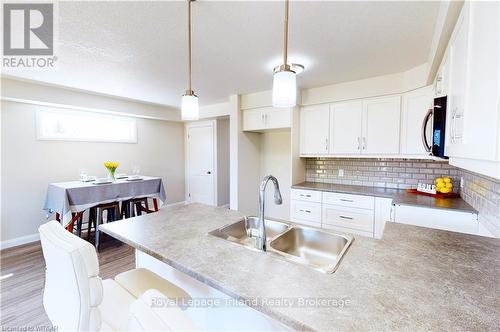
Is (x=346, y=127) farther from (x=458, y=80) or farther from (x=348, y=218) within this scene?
(x=458, y=80)

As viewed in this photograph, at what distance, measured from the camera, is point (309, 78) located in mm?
2912

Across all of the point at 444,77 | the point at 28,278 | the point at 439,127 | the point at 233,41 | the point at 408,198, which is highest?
the point at 233,41

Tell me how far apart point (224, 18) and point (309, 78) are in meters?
1.57

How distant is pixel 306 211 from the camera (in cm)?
320

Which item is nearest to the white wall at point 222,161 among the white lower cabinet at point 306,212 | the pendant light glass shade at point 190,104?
the white lower cabinet at point 306,212

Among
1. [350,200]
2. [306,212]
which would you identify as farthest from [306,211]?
[350,200]

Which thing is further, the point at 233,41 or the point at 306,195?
the point at 306,195

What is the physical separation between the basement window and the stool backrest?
3.48 metres

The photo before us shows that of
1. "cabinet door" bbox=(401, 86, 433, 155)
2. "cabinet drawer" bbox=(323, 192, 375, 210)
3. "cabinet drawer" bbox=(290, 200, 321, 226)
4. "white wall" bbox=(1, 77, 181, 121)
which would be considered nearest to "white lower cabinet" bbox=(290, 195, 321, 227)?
"cabinet drawer" bbox=(290, 200, 321, 226)

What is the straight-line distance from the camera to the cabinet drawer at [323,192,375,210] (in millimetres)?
2727

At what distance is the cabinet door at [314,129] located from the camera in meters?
3.28

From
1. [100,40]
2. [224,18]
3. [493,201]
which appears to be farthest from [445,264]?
[100,40]

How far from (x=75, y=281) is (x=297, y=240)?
3.87 ft

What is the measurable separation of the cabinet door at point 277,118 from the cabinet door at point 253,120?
8 cm
